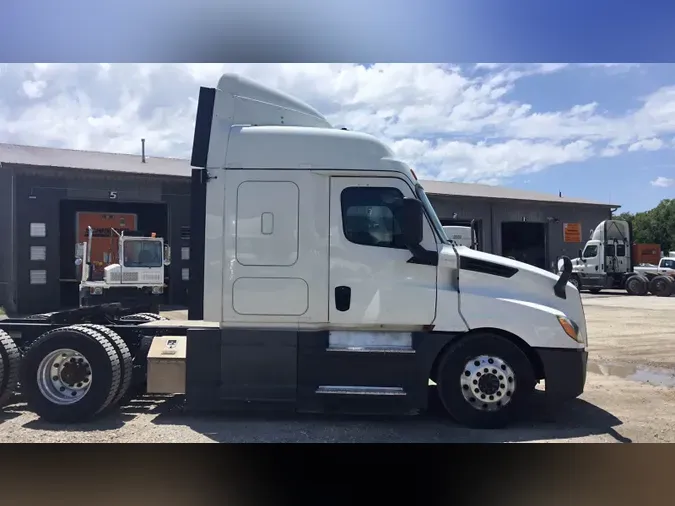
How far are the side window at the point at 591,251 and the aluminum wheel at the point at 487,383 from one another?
25213 millimetres

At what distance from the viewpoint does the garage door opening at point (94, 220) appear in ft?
67.6

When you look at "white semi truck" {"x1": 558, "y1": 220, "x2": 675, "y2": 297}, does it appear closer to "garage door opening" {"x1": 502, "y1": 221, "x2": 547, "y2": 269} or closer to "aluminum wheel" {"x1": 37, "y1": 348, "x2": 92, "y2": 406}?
"garage door opening" {"x1": 502, "y1": 221, "x2": 547, "y2": 269}

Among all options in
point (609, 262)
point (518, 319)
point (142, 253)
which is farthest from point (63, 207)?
point (609, 262)

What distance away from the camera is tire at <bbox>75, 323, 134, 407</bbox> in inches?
249

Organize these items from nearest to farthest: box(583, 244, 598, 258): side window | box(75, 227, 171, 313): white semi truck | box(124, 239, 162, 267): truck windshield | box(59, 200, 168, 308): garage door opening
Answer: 1. box(75, 227, 171, 313): white semi truck
2. box(124, 239, 162, 267): truck windshield
3. box(59, 200, 168, 308): garage door opening
4. box(583, 244, 598, 258): side window

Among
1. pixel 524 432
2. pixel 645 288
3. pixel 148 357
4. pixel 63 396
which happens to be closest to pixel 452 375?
pixel 524 432

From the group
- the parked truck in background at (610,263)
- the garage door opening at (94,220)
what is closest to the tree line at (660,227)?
the parked truck in background at (610,263)

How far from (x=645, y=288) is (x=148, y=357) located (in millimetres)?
26767

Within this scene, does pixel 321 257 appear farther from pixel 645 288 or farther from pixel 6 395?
pixel 645 288

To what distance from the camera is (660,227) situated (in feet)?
169

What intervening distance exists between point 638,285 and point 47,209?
2567cm

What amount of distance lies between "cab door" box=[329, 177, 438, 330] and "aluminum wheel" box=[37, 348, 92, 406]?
2.86 meters

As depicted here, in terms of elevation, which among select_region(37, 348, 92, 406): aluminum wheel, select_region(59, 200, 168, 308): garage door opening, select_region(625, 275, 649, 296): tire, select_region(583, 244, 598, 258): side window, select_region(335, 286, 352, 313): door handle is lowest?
select_region(37, 348, 92, 406): aluminum wheel

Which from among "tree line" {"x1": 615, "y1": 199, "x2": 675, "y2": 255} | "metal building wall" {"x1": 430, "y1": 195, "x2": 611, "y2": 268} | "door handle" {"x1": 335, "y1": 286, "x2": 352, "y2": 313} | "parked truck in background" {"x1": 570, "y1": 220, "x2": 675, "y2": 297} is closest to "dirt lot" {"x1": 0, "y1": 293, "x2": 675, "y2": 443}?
"door handle" {"x1": 335, "y1": 286, "x2": 352, "y2": 313}
